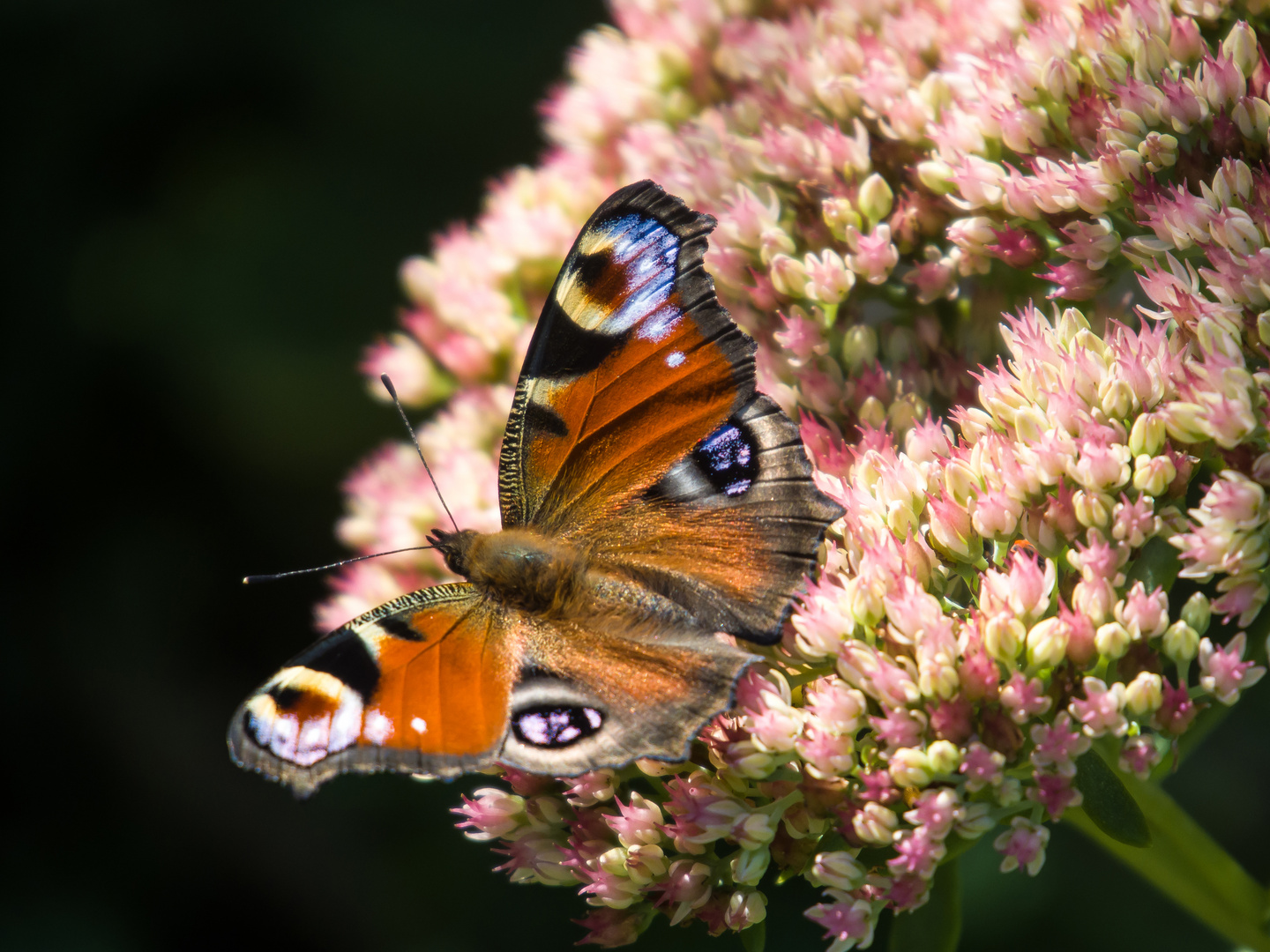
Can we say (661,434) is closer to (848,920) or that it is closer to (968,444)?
(968,444)

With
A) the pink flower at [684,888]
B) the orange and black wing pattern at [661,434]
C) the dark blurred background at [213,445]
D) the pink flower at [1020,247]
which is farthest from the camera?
the dark blurred background at [213,445]

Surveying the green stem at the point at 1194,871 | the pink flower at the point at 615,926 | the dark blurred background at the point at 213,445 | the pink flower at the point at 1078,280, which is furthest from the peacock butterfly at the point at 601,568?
the dark blurred background at the point at 213,445

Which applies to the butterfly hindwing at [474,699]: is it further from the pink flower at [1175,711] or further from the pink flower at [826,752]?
the pink flower at [1175,711]

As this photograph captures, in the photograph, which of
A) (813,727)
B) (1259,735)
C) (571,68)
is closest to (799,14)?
(571,68)

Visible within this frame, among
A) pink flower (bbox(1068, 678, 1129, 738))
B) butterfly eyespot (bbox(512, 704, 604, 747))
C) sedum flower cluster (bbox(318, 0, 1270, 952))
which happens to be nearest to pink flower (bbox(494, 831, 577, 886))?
sedum flower cluster (bbox(318, 0, 1270, 952))

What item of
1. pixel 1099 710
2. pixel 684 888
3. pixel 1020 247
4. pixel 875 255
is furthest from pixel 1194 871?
pixel 875 255

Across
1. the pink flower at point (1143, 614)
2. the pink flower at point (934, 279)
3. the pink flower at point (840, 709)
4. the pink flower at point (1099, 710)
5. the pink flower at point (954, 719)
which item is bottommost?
the pink flower at point (1099, 710)

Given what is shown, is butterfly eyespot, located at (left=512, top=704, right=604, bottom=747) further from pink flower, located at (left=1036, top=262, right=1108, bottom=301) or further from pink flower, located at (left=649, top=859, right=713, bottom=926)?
pink flower, located at (left=1036, top=262, right=1108, bottom=301)
